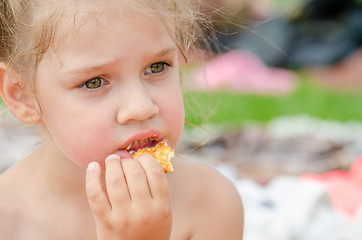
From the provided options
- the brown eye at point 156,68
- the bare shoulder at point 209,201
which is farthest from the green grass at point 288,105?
the brown eye at point 156,68

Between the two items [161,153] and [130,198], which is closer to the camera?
[130,198]

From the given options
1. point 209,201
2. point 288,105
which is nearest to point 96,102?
point 209,201

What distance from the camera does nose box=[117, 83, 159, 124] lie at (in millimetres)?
1694

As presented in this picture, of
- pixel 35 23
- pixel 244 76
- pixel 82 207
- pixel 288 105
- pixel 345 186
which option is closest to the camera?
pixel 35 23

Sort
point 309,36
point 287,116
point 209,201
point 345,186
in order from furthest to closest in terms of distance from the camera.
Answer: point 309,36
point 287,116
point 345,186
point 209,201

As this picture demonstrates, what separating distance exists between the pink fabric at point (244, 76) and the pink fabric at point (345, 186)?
2400mm

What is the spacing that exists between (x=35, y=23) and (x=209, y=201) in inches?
37.6

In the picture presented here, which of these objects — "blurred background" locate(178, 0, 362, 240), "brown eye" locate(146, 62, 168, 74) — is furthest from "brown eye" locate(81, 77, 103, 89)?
"blurred background" locate(178, 0, 362, 240)

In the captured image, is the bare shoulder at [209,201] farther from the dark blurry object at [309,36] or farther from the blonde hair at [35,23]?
the dark blurry object at [309,36]

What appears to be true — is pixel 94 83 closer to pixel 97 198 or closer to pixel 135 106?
pixel 135 106

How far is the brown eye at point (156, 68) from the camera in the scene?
6.00ft

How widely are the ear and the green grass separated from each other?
250cm

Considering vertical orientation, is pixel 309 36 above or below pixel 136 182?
below

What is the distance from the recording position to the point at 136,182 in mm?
1647
